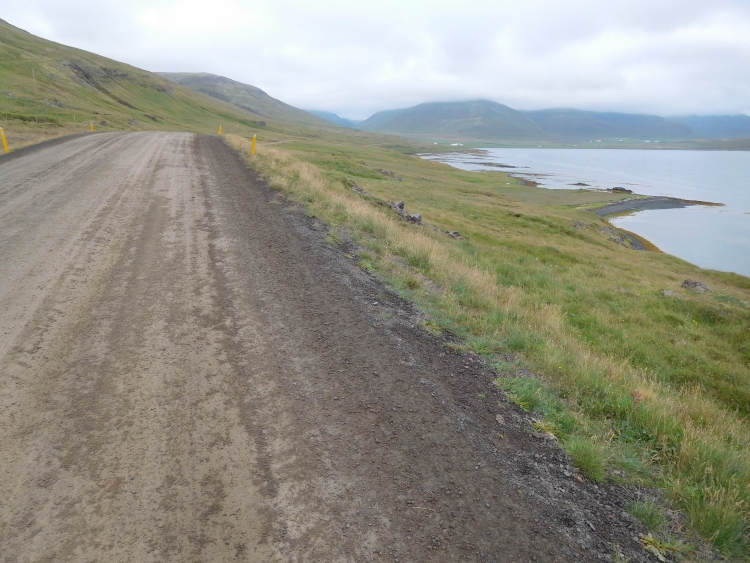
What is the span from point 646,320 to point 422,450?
16953 millimetres

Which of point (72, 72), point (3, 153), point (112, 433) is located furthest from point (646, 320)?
point (72, 72)

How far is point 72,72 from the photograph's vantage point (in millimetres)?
82750

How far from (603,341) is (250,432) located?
13.1 meters

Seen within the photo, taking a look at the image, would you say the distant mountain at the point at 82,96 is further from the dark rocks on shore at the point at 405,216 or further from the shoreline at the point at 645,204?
the shoreline at the point at 645,204

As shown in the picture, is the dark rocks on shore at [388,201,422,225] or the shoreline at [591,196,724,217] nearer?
the dark rocks on shore at [388,201,422,225]

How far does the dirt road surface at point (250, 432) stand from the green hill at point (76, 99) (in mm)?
21799

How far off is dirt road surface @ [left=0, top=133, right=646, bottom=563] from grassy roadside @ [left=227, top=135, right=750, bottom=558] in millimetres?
626

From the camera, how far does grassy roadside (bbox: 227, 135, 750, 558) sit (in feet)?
14.4

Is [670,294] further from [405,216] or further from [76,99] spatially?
[76,99]

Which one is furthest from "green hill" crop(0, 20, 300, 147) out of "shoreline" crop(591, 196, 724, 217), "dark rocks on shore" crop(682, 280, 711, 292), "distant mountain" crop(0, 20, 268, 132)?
"shoreline" crop(591, 196, 724, 217)

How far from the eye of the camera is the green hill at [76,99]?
Result: 37.2m

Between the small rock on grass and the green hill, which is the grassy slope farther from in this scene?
the green hill

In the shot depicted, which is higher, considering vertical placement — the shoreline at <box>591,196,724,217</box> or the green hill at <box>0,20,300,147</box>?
the green hill at <box>0,20,300,147</box>

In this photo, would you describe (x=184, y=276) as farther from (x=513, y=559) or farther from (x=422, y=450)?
(x=513, y=559)
